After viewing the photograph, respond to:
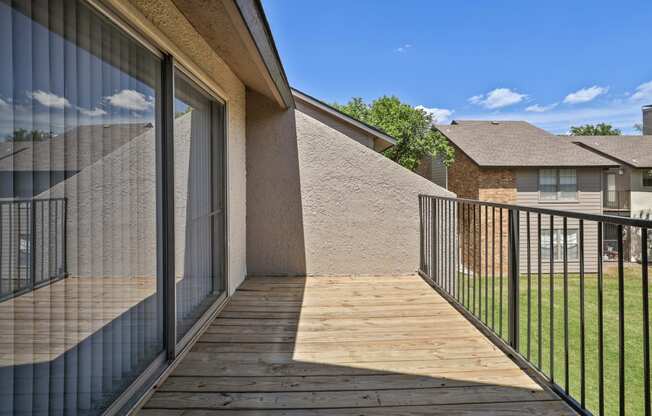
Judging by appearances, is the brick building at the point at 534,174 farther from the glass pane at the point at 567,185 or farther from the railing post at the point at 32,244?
the railing post at the point at 32,244

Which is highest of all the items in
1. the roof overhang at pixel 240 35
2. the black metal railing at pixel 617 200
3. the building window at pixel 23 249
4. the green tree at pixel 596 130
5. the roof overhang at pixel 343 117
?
the green tree at pixel 596 130

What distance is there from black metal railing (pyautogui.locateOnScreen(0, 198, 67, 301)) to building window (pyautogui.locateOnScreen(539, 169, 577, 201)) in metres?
14.6

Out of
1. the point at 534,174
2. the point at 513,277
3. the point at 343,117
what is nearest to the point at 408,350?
the point at 513,277

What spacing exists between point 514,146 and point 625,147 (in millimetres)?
7241

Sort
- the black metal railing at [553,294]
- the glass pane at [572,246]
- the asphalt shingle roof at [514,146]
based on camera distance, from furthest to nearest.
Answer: the asphalt shingle roof at [514,146], the glass pane at [572,246], the black metal railing at [553,294]

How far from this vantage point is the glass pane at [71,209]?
127 cm

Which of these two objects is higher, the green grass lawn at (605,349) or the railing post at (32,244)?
the railing post at (32,244)

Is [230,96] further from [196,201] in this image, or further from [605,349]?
[605,349]

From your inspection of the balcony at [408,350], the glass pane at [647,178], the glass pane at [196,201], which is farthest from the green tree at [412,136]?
the glass pane at [196,201]

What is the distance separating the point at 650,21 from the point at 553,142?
23.1 m

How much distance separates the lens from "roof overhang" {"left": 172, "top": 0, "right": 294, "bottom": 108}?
7.54 feet

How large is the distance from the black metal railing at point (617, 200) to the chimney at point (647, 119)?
7418mm

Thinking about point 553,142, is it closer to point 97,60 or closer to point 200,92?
point 200,92

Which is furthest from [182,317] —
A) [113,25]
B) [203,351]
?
[113,25]
